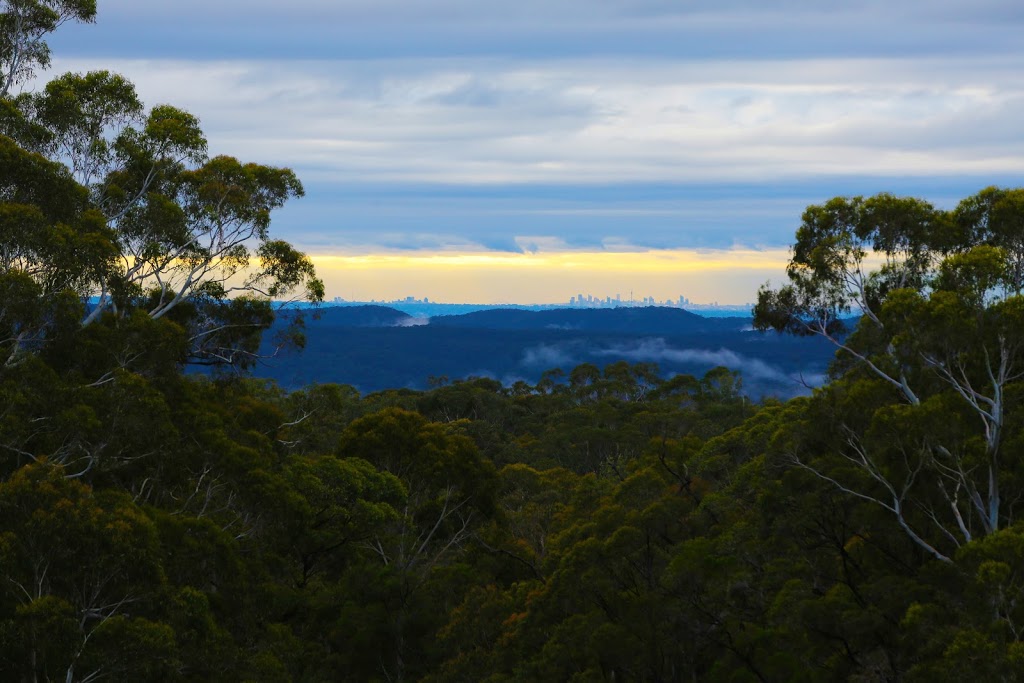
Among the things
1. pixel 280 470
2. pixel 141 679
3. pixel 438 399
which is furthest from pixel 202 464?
pixel 438 399

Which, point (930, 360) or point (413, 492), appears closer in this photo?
point (930, 360)

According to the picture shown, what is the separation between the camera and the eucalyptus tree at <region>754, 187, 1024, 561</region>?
18609mm

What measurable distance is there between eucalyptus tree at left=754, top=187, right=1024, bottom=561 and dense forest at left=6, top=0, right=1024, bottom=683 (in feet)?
0.21

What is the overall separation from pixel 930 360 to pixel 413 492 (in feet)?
63.6

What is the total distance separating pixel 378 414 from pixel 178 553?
16625 mm

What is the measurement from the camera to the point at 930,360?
19.3 m

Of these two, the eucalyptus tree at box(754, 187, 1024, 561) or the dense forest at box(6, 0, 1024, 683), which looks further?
the eucalyptus tree at box(754, 187, 1024, 561)

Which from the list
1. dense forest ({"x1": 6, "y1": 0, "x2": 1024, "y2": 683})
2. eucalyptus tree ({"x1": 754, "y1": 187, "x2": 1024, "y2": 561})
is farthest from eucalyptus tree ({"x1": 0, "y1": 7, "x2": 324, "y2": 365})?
eucalyptus tree ({"x1": 754, "y1": 187, "x2": 1024, "y2": 561})

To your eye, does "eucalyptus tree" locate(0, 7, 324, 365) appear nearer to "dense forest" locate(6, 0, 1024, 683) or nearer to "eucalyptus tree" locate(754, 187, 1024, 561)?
"dense forest" locate(6, 0, 1024, 683)

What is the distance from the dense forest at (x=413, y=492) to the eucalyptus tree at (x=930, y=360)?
7cm

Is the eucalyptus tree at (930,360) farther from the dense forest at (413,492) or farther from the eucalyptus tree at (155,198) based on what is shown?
the eucalyptus tree at (155,198)

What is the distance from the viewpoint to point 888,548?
21172 mm

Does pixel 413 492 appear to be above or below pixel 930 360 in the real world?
below

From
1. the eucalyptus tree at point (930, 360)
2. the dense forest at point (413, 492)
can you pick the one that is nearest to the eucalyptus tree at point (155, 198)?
the dense forest at point (413, 492)
